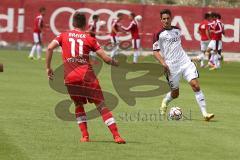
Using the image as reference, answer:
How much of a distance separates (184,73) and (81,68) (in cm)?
466

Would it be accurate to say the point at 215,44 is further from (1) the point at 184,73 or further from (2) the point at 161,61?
(2) the point at 161,61

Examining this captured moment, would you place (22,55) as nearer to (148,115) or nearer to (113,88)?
(113,88)

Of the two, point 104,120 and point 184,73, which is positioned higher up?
point 184,73

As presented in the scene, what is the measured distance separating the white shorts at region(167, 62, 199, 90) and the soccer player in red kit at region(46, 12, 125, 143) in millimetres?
4361

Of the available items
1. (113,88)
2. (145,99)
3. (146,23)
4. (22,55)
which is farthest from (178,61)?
(146,23)

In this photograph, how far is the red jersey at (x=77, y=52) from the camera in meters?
14.3

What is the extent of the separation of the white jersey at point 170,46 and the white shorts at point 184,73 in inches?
4.5

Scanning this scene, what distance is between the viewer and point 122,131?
16094 mm

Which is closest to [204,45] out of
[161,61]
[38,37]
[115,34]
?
[115,34]

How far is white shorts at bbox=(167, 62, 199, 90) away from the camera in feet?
59.8

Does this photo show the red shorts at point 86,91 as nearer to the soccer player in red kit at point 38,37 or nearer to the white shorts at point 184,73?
the white shorts at point 184,73

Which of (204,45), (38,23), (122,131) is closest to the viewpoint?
(122,131)

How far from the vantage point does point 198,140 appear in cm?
1502

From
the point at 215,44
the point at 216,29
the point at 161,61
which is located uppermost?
the point at 161,61
